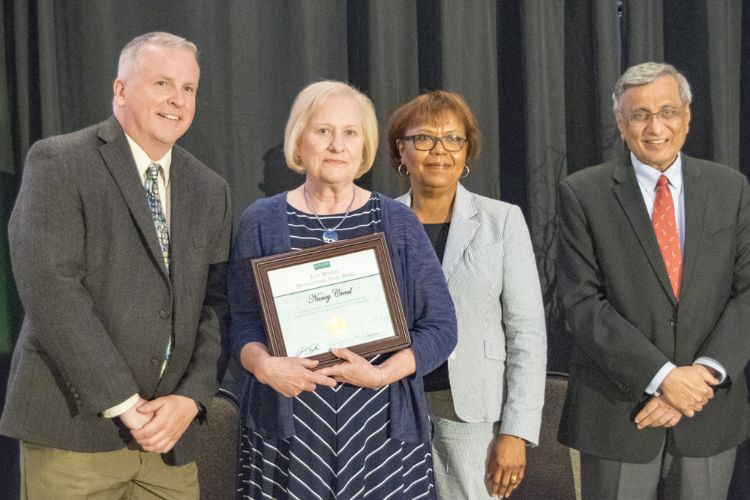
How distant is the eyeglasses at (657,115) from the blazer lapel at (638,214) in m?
0.14

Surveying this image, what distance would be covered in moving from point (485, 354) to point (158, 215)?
106 cm

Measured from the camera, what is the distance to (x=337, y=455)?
2.24 meters

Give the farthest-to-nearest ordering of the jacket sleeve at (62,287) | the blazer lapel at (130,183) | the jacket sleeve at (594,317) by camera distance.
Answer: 1. the jacket sleeve at (594,317)
2. the blazer lapel at (130,183)
3. the jacket sleeve at (62,287)

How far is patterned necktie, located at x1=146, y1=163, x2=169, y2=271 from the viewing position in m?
2.38

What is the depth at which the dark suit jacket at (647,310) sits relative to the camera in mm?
2566

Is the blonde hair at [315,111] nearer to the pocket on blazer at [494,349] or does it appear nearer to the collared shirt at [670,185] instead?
the pocket on blazer at [494,349]

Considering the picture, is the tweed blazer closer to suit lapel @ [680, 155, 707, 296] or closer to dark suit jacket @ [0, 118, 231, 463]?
suit lapel @ [680, 155, 707, 296]

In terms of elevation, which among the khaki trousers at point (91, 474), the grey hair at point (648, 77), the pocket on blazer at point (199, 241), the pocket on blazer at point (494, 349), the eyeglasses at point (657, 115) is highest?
the grey hair at point (648, 77)

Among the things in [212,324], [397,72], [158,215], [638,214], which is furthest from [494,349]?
[397,72]

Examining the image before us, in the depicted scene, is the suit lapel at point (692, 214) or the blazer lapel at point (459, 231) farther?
the blazer lapel at point (459, 231)

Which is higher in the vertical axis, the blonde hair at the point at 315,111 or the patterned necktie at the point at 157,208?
the blonde hair at the point at 315,111

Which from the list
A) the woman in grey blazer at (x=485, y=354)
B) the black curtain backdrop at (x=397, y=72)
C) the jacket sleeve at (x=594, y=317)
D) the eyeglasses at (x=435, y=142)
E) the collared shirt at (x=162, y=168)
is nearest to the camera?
the collared shirt at (x=162, y=168)

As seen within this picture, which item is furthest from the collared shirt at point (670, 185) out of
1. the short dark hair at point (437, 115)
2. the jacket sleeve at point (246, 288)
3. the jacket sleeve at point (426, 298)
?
the jacket sleeve at point (246, 288)

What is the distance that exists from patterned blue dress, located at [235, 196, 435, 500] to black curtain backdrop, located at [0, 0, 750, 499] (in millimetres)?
1279
